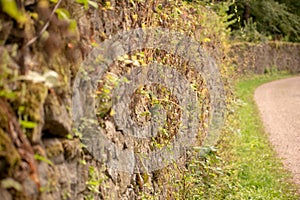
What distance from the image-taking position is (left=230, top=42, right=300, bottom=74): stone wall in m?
24.2

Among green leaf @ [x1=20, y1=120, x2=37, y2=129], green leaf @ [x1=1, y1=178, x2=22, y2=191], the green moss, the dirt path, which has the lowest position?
the dirt path

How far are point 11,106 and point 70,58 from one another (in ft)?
2.29

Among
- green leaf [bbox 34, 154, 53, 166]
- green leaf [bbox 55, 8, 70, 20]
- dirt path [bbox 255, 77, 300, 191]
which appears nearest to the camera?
green leaf [bbox 34, 154, 53, 166]

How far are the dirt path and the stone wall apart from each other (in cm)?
151

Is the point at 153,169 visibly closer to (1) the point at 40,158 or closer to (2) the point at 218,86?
(1) the point at 40,158

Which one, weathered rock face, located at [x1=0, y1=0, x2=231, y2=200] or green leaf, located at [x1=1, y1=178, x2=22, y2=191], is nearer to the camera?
green leaf, located at [x1=1, y1=178, x2=22, y2=191]

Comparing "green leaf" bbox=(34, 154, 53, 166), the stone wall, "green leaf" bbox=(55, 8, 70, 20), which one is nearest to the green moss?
"green leaf" bbox=(34, 154, 53, 166)

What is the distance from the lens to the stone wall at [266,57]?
24.2 meters

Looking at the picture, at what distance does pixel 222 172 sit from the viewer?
6.97 meters

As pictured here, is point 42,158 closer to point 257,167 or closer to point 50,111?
point 50,111

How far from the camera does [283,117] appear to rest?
14891 millimetres

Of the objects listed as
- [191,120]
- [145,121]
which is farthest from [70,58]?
[191,120]

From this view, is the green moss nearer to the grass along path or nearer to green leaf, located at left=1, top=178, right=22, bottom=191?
green leaf, located at left=1, top=178, right=22, bottom=191

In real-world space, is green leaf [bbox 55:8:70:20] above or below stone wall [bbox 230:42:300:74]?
above
